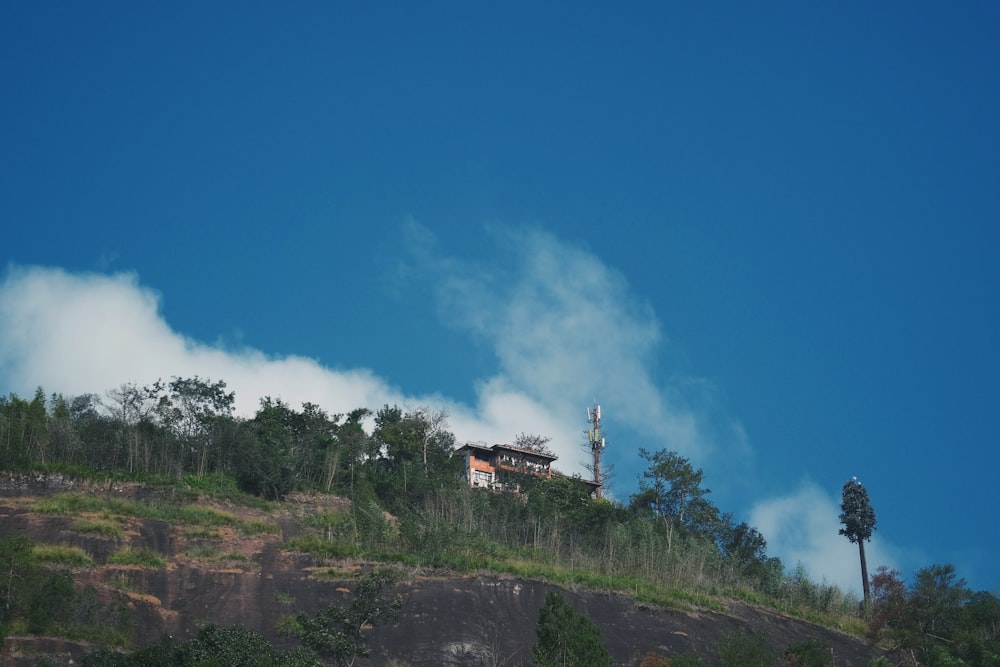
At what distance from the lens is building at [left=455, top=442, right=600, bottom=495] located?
63.5 m

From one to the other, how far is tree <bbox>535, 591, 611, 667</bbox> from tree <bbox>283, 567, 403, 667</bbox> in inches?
174

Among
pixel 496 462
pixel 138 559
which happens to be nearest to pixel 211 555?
pixel 138 559

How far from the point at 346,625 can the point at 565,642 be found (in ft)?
19.5

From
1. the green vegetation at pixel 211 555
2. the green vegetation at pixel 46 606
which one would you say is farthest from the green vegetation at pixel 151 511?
the green vegetation at pixel 46 606

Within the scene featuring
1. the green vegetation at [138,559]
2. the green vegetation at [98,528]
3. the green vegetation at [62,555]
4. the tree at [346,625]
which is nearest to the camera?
the tree at [346,625]

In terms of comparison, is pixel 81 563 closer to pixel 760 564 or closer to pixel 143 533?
pixel 143 533

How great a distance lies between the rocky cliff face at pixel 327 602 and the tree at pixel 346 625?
334 centimetres

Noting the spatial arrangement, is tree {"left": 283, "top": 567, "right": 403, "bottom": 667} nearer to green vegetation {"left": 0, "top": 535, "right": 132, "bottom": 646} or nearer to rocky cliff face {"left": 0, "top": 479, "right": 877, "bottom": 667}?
rocky cliff face {"left": 0, "top": 479, "right": 877, "bottom": 667}

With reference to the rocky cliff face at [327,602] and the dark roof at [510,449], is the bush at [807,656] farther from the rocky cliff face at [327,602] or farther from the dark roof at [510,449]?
the dark roof at [510,449]

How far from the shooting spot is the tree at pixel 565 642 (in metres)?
28.4

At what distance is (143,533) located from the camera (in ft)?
128

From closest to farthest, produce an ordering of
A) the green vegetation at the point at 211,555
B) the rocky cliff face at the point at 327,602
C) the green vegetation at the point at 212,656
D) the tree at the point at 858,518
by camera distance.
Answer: the green vegetation at the point at 212,656 < the rocky cliff face at the point at 327,602 < the green vegetation at the point at 211,555 < the tree at the point at 858,518

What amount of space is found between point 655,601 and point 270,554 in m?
15.2

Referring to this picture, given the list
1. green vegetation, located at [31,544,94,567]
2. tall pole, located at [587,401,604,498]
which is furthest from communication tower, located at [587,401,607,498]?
green vegetation, located at [31,544,94,567]
